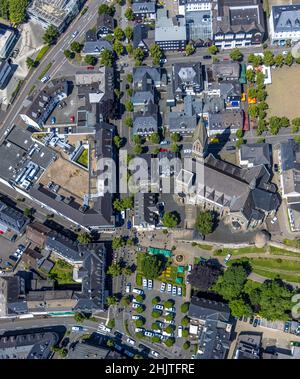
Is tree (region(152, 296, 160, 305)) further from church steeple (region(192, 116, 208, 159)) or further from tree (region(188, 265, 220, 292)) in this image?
church steeple (region(192, 116, 208, 159))

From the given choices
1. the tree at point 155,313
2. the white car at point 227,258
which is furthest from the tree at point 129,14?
the tree at point 155,313

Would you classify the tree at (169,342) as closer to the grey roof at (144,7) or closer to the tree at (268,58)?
the tree at (268,58)

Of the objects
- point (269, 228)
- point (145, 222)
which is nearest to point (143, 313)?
point (145, 222)

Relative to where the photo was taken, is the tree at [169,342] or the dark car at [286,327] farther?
the tree at [169,342]

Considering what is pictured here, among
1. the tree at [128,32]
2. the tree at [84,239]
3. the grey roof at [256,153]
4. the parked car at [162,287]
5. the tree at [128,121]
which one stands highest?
the tree at [128,32]

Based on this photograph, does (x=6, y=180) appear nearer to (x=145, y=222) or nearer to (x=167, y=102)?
(x=145, y=222)

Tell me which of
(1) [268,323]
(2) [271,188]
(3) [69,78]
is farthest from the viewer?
(3) [69,78]

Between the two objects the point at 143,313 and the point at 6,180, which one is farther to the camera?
the point at 6,180

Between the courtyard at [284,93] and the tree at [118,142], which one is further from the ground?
the courtyard at [284,93]
